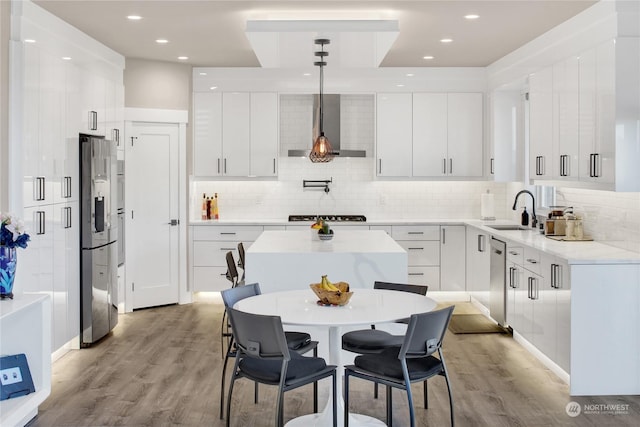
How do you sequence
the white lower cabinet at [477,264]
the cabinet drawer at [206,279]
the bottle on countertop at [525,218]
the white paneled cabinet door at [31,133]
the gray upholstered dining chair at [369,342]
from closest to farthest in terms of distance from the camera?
the gray upholstered dining chair at [369,342] → the white paneled cabinet door at [31,133] → the bottle on countertop at [525,218] → the white lower cabinet at [477,264] → the cabinet drawer at [206,279]

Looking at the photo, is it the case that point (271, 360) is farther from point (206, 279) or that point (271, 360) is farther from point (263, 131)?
point (263, 131)

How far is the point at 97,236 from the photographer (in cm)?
604

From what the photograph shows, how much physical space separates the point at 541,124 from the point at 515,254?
46.4 inches

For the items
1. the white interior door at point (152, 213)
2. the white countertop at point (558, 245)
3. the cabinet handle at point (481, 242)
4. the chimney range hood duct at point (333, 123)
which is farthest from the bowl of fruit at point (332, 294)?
the chimney range hood duct at point (333, 123)

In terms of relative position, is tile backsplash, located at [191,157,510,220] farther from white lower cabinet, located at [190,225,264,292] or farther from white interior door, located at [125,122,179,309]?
white interior door, located at [125,122,179,309]

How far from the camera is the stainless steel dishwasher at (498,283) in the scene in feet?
21.1

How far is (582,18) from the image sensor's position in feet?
17.1

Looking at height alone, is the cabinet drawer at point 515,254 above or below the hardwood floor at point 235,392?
above

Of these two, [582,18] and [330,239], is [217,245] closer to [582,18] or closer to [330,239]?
[330,239]

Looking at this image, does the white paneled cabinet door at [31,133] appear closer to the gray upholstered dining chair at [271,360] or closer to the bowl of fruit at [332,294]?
the gray upholstered dining chair at [271,360]

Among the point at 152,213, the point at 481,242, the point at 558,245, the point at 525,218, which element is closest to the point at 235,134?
the point at 152,213

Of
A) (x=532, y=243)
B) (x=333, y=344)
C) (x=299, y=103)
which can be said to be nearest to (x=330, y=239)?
(x=532, y=243)

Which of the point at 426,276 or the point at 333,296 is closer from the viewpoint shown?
the point at 333,296

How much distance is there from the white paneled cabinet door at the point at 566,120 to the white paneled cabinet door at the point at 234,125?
3731mm
